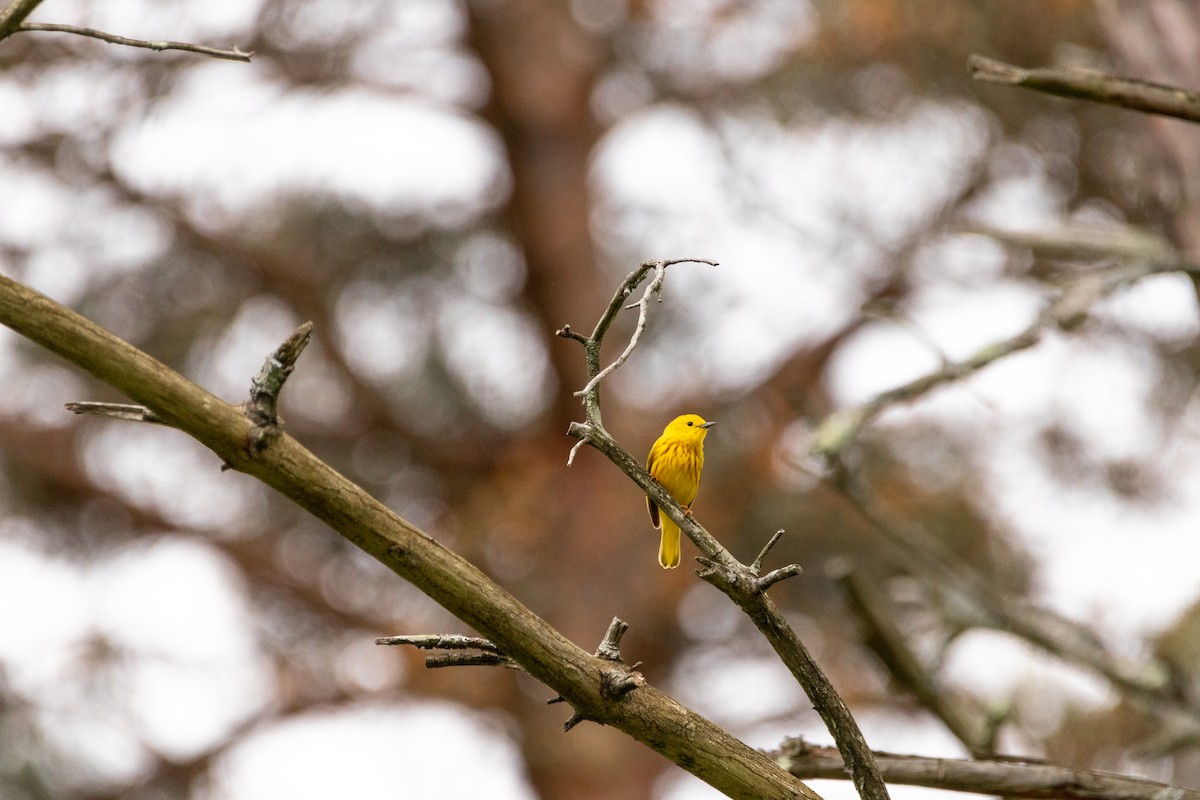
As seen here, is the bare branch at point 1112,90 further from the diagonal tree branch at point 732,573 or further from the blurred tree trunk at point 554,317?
the blurred tree trunk at point 554,317

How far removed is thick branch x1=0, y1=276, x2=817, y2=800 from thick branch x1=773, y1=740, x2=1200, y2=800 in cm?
48

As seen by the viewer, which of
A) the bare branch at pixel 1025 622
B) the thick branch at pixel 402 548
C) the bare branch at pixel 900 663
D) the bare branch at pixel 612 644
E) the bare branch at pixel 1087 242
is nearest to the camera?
the thick branch at pixel 402 548

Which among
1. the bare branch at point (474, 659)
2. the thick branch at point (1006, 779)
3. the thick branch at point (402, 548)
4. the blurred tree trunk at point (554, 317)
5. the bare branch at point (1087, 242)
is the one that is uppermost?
the blurred tree trunk at point (554, 317)

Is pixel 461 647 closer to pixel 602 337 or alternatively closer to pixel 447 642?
pixel 447 642

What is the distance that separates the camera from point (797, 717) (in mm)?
8781

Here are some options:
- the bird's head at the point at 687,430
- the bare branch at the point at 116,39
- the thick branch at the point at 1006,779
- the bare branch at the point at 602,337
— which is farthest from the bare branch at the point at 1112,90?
the bare branch at the point at 116,39

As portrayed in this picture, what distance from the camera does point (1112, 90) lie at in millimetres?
2330

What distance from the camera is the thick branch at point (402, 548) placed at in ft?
4.67

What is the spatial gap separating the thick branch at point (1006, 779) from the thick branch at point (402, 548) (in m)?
0.48

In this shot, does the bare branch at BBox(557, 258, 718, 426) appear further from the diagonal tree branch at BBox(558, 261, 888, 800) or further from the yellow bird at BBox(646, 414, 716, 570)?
the yellow bird at BBox(646, 414, 716, 570)

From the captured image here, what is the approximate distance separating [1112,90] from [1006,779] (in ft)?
4.58

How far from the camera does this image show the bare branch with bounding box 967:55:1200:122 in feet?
7.61

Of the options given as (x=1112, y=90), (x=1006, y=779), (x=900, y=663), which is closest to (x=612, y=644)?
(x=1006, y=779)

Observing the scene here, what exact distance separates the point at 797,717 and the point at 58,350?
8065mm
